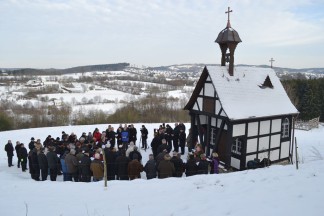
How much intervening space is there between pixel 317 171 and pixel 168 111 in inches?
1619

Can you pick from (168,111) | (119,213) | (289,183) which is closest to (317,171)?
(289,183)

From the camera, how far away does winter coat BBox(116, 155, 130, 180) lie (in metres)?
10.3

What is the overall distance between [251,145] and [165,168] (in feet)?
19.3

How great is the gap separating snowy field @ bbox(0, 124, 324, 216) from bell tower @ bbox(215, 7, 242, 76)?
7329 mm

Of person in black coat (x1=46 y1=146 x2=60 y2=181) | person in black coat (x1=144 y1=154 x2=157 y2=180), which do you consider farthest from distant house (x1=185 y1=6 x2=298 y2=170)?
person in black coat (x1=46 y1=146 x2=60 y2=181)

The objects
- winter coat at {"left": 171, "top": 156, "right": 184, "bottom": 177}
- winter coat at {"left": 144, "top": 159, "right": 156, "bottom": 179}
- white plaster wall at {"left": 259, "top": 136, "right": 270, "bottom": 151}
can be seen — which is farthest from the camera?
white plaster wall at {"left": 259, "top": 136, "right": 270, "bottom": 151}

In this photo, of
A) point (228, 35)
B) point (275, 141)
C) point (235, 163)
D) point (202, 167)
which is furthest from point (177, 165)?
point (228, 35)

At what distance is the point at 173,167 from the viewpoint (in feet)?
32.2

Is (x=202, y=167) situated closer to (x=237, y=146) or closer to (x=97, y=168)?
(x=97, y=168)

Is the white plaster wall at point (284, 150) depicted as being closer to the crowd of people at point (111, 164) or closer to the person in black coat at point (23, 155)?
the crowd of people at point (111, 164)

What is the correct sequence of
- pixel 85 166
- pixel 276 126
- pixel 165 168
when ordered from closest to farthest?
pixel 165 168 < pixel 85 166 < pixel 276 126

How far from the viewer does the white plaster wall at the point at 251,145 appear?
44.9 ft

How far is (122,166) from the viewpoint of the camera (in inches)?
408

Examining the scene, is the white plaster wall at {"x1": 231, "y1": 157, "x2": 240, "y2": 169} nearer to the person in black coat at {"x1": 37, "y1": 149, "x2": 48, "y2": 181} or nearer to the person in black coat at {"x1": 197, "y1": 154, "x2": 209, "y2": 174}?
the person in black coat at {"x1": 197, "y1": 154, "x2": 209, "y2": 174}
